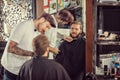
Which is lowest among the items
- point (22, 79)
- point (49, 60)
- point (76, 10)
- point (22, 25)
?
point (22, 79)

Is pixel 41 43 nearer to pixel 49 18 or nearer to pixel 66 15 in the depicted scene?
pixel 49 18

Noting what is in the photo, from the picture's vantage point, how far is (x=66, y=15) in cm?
245

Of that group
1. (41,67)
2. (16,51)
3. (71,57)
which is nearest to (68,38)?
(71,57)

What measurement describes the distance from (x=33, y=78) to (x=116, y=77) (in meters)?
0.87

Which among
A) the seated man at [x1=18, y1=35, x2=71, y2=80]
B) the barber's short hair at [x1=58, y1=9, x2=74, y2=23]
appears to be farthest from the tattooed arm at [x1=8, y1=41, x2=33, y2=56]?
the barber's short hair at [x1=58, y1=9, x2=74, y2=23]

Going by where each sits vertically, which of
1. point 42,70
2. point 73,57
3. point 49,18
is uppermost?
point 49,18

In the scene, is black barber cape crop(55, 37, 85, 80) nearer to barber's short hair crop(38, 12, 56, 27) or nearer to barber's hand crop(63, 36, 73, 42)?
barber's hand crop(63, 36, 73, 42)

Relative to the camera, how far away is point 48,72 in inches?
96.7

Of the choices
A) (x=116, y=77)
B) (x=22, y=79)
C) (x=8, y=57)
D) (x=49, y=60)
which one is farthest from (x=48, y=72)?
(x=116, y=77)

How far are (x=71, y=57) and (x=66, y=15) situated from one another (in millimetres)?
452

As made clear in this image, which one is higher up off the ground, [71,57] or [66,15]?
[66,15]

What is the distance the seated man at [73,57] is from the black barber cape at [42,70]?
0.20ft

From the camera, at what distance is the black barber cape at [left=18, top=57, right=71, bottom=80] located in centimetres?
246

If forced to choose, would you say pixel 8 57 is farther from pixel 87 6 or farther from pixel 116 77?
pixel 116 77
